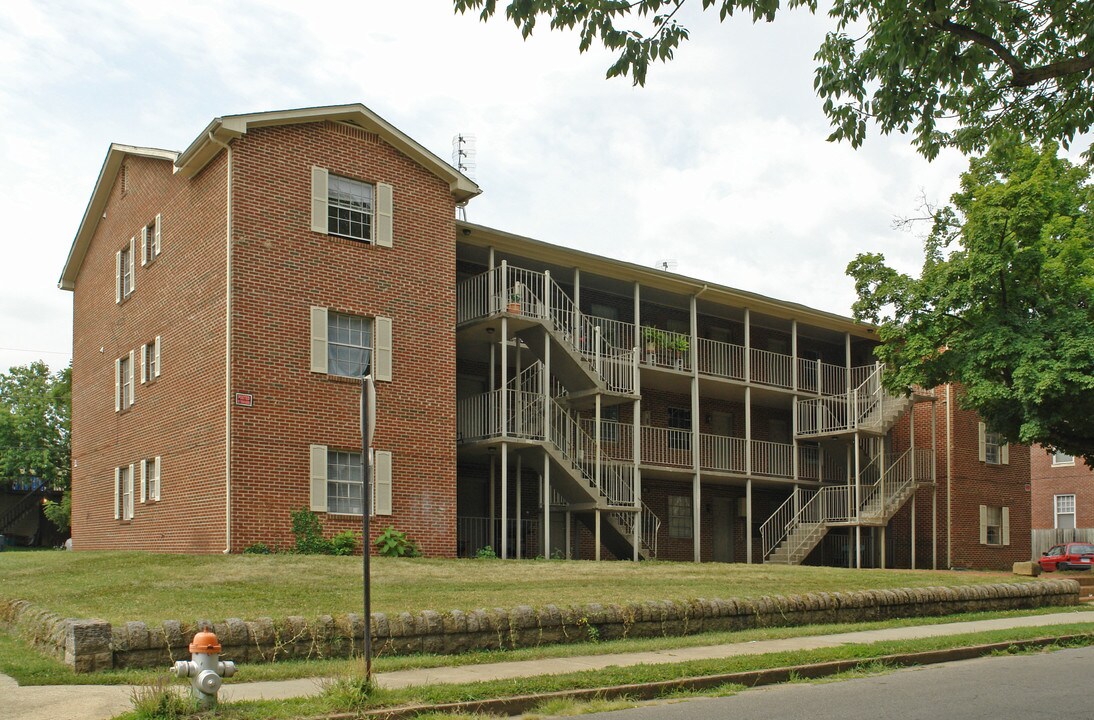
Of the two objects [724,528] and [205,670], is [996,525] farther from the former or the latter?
[205,670]

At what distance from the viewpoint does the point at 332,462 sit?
21922mm

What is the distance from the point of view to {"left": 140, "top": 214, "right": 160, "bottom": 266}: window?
82.8 ft

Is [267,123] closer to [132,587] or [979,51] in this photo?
[132,587]

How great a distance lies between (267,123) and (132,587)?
1001 cm

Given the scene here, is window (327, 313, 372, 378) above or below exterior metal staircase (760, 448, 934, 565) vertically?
above

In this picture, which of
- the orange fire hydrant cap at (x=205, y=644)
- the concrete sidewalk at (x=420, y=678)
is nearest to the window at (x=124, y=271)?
the concrete sidewalk at (x=420, y=678)

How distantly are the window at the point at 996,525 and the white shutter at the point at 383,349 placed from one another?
855 inches

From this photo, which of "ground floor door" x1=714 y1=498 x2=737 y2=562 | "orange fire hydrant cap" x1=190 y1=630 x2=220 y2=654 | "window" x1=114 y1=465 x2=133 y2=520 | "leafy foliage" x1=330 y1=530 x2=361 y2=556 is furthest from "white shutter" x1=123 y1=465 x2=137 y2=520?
"orange fire hydrant cap" x1=190 y1=630 x2=220 y2=654

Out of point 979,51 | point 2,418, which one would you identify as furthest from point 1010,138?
point 2,418

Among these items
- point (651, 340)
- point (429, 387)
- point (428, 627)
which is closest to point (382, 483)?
point (429, 387)

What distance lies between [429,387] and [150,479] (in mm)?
6328

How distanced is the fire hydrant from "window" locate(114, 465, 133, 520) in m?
17.6

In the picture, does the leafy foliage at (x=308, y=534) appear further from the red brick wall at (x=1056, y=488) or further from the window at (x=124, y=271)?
the red brick wall at (x=1056, y=488)

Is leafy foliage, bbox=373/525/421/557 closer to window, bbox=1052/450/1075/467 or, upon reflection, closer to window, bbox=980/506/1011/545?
window, bbox=980/506/1011/545
